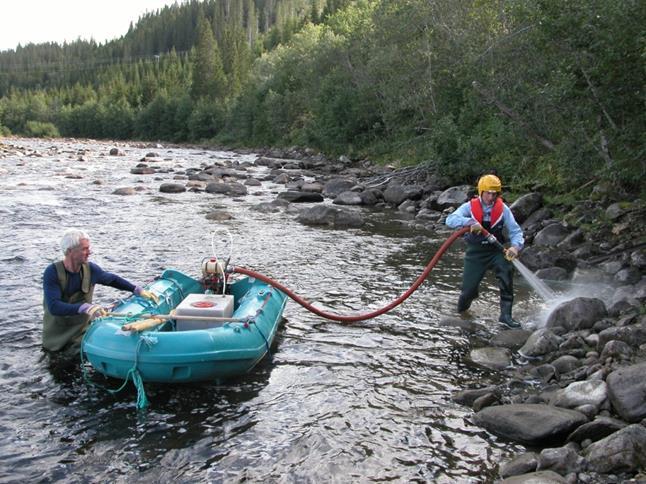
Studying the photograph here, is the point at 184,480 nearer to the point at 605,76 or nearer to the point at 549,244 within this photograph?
the point at 605,76

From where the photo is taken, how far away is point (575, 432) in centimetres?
546

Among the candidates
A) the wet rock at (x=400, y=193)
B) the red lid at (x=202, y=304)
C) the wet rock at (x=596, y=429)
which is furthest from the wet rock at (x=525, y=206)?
the wet rock at (x=596, y=429)

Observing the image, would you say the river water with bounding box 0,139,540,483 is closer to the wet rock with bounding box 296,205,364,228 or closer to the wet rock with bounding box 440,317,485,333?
the wet rock with bounding box 440,317,485,333

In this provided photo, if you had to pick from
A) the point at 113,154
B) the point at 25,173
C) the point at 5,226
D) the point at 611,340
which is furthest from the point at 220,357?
the point at 113,154

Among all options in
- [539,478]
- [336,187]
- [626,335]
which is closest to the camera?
[539,478]

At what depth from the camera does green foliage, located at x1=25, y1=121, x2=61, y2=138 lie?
105m

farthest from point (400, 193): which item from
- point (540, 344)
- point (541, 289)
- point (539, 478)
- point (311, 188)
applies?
point (539, 478)

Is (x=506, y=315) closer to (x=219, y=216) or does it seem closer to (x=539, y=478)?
(x=539, y=478)

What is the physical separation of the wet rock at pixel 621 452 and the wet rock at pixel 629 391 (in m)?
0.43

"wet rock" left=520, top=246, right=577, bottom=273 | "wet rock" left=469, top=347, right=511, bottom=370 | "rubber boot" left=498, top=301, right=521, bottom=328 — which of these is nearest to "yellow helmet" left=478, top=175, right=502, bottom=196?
"rubber boot" left=498, top=301, right=521, bottom=328

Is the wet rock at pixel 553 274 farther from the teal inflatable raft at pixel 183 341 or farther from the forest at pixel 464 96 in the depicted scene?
the teal inflatable raft at pixel 183 341

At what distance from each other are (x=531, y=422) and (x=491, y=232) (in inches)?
151

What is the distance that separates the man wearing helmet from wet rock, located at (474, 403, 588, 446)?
10.4 ft

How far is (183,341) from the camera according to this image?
6.66 m
